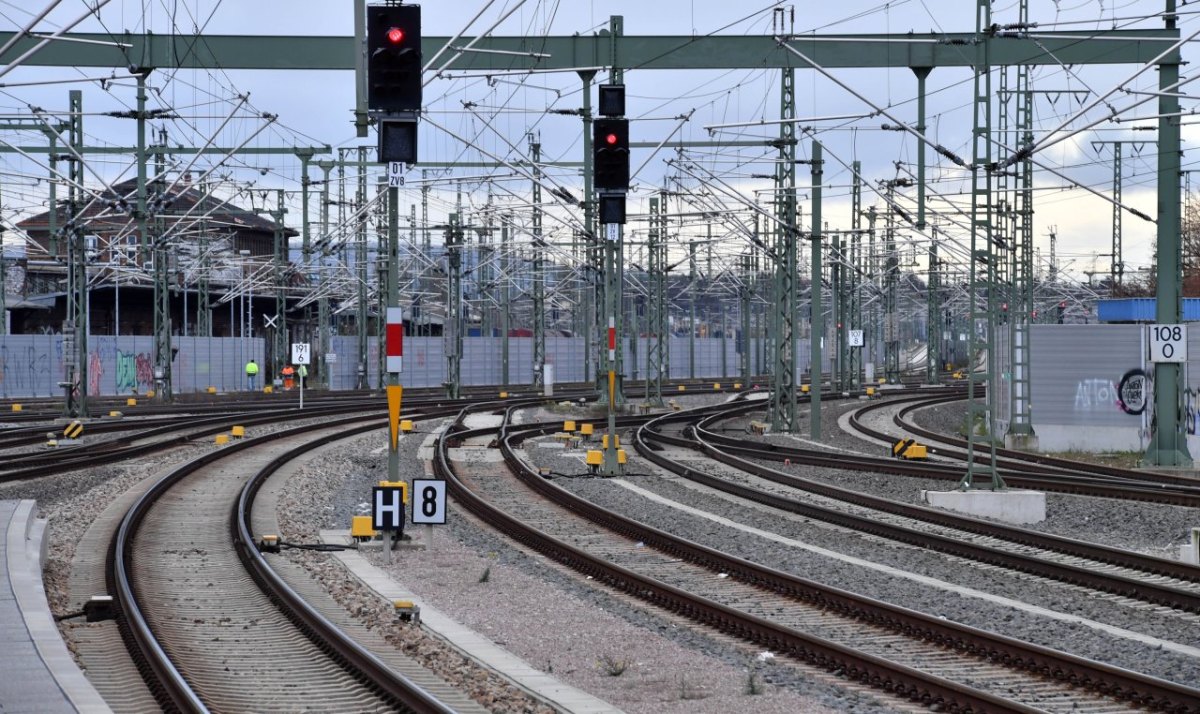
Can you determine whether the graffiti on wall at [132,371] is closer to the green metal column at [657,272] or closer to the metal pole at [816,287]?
the green metal column at [657,272]

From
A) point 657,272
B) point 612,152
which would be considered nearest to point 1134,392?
point 612,152

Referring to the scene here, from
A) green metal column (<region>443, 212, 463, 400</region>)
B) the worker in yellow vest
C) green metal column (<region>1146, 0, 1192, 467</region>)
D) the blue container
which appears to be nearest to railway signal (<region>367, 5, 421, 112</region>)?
green metal column (<region>1146, 0, 1192, 467</region>)

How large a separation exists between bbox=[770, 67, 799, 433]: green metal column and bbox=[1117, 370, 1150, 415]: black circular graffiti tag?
8.12m

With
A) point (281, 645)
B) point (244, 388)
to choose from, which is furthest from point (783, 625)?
point (244, 388)

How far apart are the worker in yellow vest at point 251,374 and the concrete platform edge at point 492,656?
5158 cm

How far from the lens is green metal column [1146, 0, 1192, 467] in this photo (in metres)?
28.6

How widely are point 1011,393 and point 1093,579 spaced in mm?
21517

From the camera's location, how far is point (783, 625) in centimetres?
1172

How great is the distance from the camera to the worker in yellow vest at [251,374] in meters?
64.9

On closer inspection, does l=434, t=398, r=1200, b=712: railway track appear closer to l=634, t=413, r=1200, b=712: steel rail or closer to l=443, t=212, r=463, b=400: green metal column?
l=634, t=413, r=1200, b=712: steel rail

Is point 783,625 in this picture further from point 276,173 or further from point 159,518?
point 276,173

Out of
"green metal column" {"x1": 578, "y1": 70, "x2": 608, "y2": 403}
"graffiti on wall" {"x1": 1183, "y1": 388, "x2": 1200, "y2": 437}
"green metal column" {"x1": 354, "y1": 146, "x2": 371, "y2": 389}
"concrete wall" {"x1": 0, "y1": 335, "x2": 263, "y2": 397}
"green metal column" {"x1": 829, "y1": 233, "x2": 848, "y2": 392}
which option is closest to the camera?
"graffiti on wall" {"x1": 1183, "y1": 388, "x2": 1200, "y2": 437}

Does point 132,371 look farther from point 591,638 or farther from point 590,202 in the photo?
point 591,638

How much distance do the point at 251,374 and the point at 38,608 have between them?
54997mm
